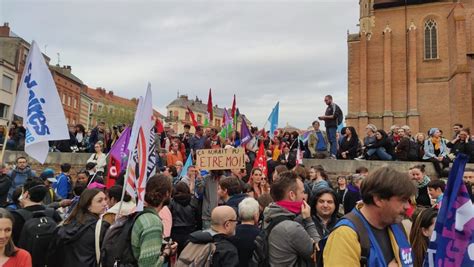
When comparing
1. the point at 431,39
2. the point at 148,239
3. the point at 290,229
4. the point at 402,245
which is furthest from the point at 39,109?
the point at 431,39

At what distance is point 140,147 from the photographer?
4520mm

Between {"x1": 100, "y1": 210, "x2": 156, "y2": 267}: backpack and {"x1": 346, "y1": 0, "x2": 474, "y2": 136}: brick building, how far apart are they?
37424mm

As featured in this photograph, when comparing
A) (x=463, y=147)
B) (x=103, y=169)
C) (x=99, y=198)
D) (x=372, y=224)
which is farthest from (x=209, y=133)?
(x=372, y=224)

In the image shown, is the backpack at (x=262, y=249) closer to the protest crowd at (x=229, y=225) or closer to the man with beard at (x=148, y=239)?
the protest crowd at (x=229, y=225)

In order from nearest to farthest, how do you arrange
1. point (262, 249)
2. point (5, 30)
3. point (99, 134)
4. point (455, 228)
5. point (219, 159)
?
point (455, 228) < point (262, 249) < point (219, 159) < point (99, 134) < point (5, 30)

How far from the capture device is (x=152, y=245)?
3.46 meters

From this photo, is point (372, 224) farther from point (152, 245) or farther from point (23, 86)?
point (23, 86)

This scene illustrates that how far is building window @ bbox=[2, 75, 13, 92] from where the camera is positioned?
138ft


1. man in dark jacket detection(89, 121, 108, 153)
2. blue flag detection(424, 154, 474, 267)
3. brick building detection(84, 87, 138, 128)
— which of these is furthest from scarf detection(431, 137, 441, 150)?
brick building detection(84, 87, 138, 128)

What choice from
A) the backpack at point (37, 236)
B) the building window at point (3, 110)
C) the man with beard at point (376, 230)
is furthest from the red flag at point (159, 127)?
A: the building window at point (3, 110)

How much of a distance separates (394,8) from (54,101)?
134 feet

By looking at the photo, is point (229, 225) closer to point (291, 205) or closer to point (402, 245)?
point (291, 205)

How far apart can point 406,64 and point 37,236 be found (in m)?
40.9

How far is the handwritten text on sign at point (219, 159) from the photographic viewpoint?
23.7ft
